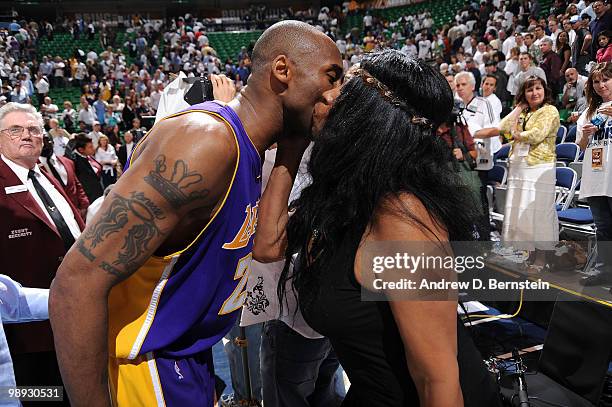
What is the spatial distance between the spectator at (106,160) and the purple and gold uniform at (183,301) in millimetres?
9393

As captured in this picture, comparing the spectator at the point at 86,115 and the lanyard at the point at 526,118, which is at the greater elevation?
the lanyard at the point at 526,118

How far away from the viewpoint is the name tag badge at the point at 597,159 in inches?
159

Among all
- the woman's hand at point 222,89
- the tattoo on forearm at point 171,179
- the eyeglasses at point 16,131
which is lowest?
the eyeglasses at point 16,131

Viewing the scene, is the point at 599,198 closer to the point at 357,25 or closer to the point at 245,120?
the point at 245,120

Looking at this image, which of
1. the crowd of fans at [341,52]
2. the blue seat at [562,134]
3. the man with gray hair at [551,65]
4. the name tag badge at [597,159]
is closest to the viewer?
the name tag badge at [597,159]

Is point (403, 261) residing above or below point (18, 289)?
above

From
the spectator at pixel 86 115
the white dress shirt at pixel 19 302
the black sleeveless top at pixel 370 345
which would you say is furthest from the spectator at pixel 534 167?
the spectator at pixel 86 115

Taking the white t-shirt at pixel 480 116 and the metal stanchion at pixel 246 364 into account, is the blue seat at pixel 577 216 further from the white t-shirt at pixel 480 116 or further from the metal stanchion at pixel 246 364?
the metal stanchion at pixel 246 364

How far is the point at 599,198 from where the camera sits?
4.10 m

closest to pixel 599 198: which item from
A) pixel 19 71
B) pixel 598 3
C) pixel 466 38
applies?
pixel 598 3

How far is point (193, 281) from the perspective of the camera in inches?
47.0

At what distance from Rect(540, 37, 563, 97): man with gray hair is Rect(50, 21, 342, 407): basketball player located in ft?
27.2

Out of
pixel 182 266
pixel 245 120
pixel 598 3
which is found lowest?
pixel 182 266

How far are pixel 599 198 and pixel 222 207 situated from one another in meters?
3.90
